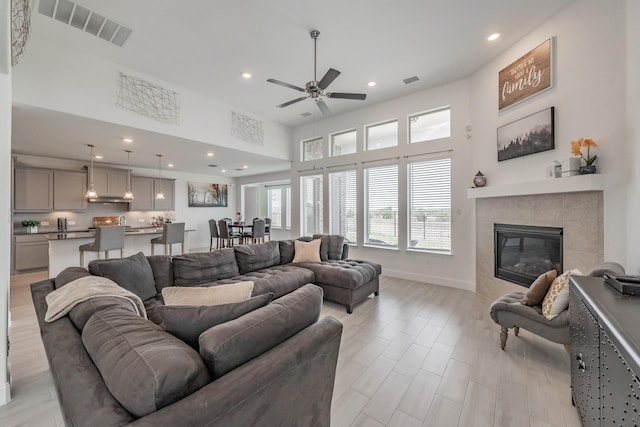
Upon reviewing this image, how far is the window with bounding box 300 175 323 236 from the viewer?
258 inches

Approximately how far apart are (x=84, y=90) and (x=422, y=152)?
17.2ft

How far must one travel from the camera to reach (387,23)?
9.90 ft

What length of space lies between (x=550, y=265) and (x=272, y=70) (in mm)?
4649

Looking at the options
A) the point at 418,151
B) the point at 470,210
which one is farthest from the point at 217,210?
the point at 470,210

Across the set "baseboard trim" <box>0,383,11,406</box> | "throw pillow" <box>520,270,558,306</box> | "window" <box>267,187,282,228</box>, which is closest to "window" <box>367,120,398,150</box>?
"throw pillow" <box>520,270,558,306</box>

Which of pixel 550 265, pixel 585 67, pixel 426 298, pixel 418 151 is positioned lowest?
pixel 426 298

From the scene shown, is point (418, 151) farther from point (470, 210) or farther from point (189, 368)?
point (189, 368)

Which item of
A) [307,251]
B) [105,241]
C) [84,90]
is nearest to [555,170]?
[307,251]

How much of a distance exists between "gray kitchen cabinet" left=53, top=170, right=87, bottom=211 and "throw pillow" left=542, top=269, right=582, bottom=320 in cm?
873

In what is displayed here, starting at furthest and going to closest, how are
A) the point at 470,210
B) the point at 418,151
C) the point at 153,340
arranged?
the point at 418,151 → the point at 470,210 → the point at 153,340

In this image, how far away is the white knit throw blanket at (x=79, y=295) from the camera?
1432mm

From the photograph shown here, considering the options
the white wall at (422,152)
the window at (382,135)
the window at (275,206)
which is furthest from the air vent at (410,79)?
the window at (275,206)

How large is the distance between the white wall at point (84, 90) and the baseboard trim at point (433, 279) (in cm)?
441

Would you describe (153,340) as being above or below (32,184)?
below
